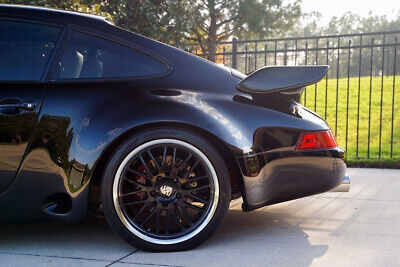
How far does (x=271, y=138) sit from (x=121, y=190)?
95 centimetres

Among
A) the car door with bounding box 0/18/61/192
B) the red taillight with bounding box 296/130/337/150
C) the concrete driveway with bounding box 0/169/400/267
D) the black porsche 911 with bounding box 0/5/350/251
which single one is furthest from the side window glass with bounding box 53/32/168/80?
the concrete driveway with bounding box 0/169/400/267

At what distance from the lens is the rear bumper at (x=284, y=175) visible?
291 cm

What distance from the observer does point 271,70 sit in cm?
314

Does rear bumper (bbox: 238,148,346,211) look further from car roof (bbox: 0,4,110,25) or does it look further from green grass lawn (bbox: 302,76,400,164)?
green grass lawn (bbox: 302,76,400,164)

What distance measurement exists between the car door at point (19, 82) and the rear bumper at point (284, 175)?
50.1 inches

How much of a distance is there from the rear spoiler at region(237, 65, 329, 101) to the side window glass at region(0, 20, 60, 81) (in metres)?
1.22

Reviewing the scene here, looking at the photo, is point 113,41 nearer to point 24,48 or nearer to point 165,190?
point 24,48

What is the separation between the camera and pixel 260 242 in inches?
123

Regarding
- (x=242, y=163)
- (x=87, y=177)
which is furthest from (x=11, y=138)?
(x=242, y=163)

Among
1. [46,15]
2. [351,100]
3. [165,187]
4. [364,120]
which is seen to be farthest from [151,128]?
[351,100]

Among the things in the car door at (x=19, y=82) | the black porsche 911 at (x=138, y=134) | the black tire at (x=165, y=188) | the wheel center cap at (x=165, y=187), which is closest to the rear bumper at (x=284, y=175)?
the black porsche 911 at (x=138, y=134)

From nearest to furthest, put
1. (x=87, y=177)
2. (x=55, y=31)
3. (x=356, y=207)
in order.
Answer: (x=87, y=177), (x=55, y=31), (x=356, y=207)

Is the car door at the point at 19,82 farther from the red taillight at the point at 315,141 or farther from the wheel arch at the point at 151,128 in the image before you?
the red taillight at the point at 315,141

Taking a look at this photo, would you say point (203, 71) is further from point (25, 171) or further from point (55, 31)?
point (25, 171)
